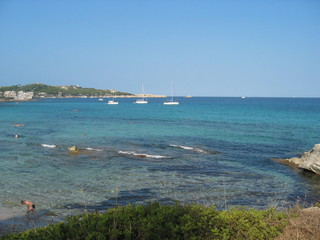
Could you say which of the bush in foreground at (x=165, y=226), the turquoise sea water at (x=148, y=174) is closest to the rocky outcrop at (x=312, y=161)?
the turquoise sea water at (x=148, y=174)

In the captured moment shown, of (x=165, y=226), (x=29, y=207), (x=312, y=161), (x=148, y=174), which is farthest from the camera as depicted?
(x=312, y=161)

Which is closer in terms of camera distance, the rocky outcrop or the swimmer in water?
the swimmer in water

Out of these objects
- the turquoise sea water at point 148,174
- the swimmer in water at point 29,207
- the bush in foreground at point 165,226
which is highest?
the bush in foreground at point 165,226

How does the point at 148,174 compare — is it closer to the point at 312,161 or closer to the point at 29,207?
the point at 29,207

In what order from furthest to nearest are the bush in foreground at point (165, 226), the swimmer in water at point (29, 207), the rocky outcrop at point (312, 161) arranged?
1. the rocky outcrop at point (312, 161)
2. the swimmer in water at point (29, 207)
3. the bush in foreground at point (165, 226)

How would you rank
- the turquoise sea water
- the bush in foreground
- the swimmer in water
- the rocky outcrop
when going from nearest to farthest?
1. the bush in foreground
2. the swimmer in water
3. the turquoise sea water
4. the rocky outcrop

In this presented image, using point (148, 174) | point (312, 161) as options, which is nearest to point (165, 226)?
point (148, 174)

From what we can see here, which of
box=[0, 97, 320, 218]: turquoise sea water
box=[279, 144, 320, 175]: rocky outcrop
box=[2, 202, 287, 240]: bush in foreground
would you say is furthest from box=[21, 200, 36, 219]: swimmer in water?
box=[279, 144, 320, 175]: rocky outcrop

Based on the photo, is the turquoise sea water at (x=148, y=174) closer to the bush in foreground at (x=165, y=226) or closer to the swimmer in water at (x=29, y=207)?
the swimmer in water at (x=29, y=207)

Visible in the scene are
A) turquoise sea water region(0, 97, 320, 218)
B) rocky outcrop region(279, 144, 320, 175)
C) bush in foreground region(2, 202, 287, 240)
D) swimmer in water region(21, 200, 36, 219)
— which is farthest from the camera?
rocky outcrop region(279, 144, 320, 175)

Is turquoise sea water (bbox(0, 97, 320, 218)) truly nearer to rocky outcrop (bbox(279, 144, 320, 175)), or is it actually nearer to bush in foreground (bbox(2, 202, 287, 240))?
rocky outcrop (bbox(279, 144, 320, 175))

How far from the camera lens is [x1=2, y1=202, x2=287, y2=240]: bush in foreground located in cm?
643

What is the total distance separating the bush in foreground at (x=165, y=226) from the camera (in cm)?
643

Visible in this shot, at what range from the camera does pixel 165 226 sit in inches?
265
